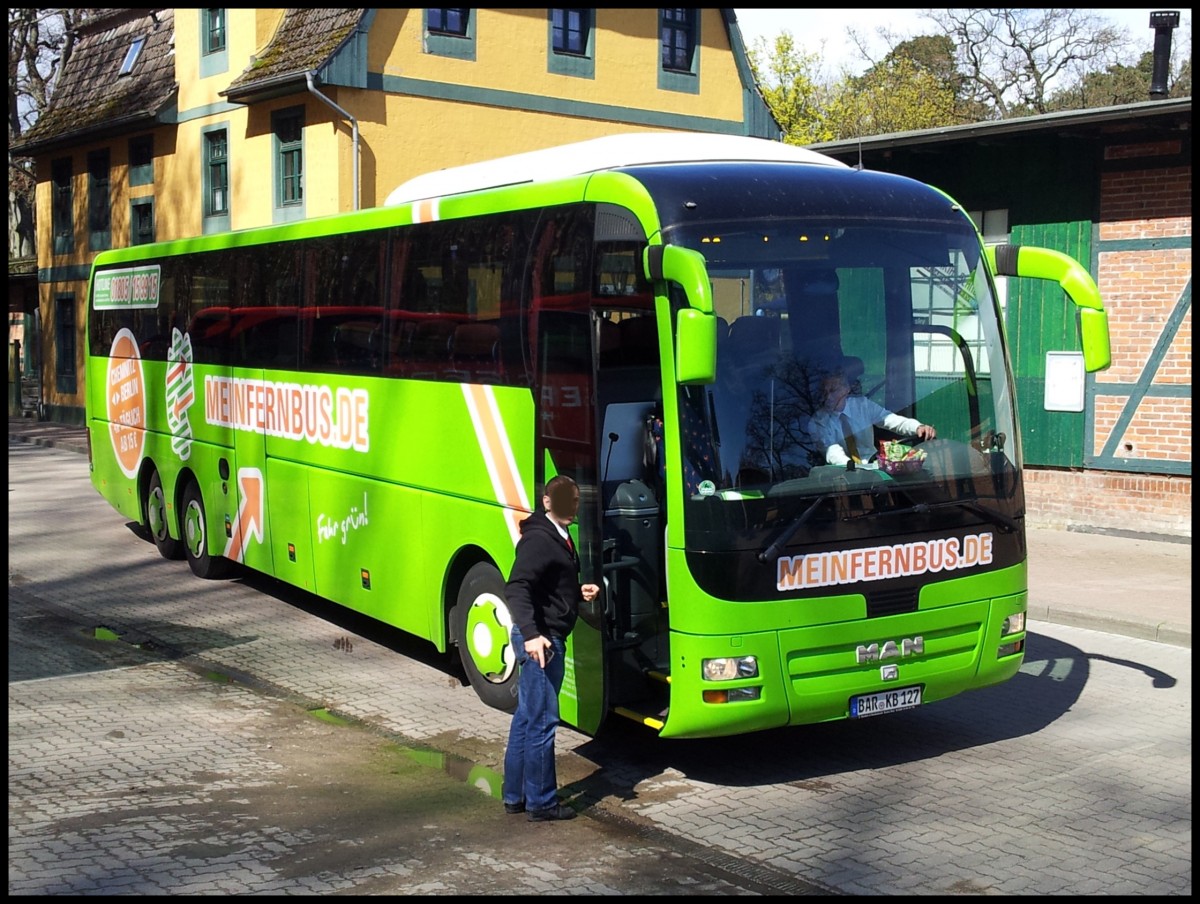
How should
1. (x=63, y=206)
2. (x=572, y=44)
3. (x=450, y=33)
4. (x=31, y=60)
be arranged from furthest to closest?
(x=31, y=60), (x=63, y=206), (x=572, y=44), (x=450, y=33)

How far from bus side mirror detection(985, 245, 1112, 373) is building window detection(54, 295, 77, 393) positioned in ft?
104

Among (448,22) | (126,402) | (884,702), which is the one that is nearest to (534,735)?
(884,702)

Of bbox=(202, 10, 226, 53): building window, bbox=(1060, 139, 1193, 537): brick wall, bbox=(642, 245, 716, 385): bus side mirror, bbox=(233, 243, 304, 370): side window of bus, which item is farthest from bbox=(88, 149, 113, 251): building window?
bbox=(642, 245, 716, 385): bus side mirror

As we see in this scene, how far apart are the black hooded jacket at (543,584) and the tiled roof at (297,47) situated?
19364 millimetres

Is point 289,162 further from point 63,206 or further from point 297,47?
point 63,206

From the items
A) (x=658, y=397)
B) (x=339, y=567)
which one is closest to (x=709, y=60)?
(x=339, y=567)

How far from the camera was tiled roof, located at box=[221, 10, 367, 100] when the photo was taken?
24812mm

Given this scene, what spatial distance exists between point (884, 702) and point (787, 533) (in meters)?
1.19

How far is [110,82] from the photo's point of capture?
111 ft

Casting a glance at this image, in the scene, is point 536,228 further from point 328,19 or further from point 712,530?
point 328,19

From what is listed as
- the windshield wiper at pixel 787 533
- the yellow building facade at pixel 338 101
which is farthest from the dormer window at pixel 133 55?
the windshield wiper at pixel 787 533

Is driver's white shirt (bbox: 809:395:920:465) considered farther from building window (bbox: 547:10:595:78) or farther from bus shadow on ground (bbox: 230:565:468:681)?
building window (bbox: 547:10:595:78)

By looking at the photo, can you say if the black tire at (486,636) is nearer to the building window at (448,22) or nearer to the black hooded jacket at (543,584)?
the black hooded jacket at (543,584)

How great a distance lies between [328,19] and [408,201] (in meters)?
16.2
